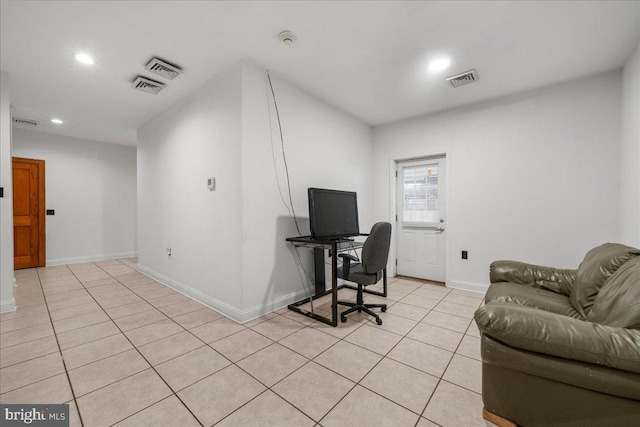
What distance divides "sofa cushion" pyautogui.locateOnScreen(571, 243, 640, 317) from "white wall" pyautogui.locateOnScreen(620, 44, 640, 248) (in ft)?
3.07

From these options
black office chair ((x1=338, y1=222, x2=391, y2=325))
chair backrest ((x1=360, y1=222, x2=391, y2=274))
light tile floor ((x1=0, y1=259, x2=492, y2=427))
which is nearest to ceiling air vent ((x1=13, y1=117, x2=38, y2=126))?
light tile floor ((x1=0, y1=259, x2=492, y2=427))

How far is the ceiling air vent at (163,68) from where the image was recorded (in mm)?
2674

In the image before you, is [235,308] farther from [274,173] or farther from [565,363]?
[565,363]

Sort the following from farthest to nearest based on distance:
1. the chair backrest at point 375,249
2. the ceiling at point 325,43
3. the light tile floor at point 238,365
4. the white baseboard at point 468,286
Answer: the white baseboard at point 468,286 < the chair backrest at point 375,249 < the ceiling at point 325,43 < the light tile floor at point 238,365

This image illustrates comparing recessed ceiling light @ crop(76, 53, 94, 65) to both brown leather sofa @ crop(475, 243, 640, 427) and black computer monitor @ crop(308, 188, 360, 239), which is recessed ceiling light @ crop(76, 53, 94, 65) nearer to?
black computer monitor @ crop(308, 188, 360, 239)

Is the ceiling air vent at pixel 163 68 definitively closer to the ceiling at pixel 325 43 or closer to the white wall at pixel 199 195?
the ceiling at pixel 325 43

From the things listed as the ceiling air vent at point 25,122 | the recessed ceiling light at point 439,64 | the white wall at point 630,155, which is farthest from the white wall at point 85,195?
the white wall at point 630,155

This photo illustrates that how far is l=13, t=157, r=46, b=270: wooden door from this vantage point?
4871 millimetres

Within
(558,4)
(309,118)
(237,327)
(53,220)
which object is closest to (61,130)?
(53,220)

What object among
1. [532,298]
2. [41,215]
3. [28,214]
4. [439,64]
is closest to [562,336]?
[532,298]

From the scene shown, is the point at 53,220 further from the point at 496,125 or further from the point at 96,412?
the point at 496,125

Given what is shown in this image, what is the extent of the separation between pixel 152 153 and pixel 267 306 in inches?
133

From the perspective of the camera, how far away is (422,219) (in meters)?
4.32

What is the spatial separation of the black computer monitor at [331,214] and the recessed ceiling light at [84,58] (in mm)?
2664
